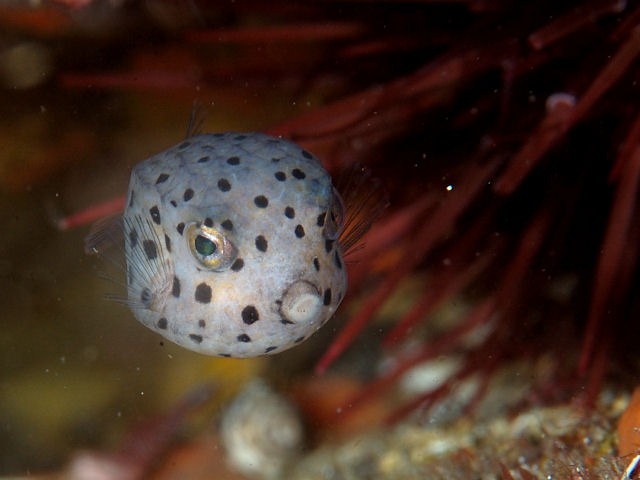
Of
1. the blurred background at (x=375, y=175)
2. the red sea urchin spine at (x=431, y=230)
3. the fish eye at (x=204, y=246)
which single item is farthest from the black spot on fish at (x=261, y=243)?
the red sea urchin spine at (x=431, y=230)

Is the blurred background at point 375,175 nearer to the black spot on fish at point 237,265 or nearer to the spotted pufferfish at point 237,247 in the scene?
the spotted pufferfish at point 237,247

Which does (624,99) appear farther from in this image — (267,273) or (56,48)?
(56,48)

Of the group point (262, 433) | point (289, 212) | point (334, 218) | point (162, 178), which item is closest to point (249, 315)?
point (289, 212)

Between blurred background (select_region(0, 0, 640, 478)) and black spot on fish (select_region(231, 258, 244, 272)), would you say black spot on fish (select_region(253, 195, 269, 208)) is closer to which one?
black spot on fish (select_region(231, 258, 244, 272))

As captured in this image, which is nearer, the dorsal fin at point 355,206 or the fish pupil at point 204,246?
the fish pupil at point 204,246

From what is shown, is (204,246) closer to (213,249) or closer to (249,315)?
(213,249)

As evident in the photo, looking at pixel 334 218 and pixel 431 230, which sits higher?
pixel 334 218
